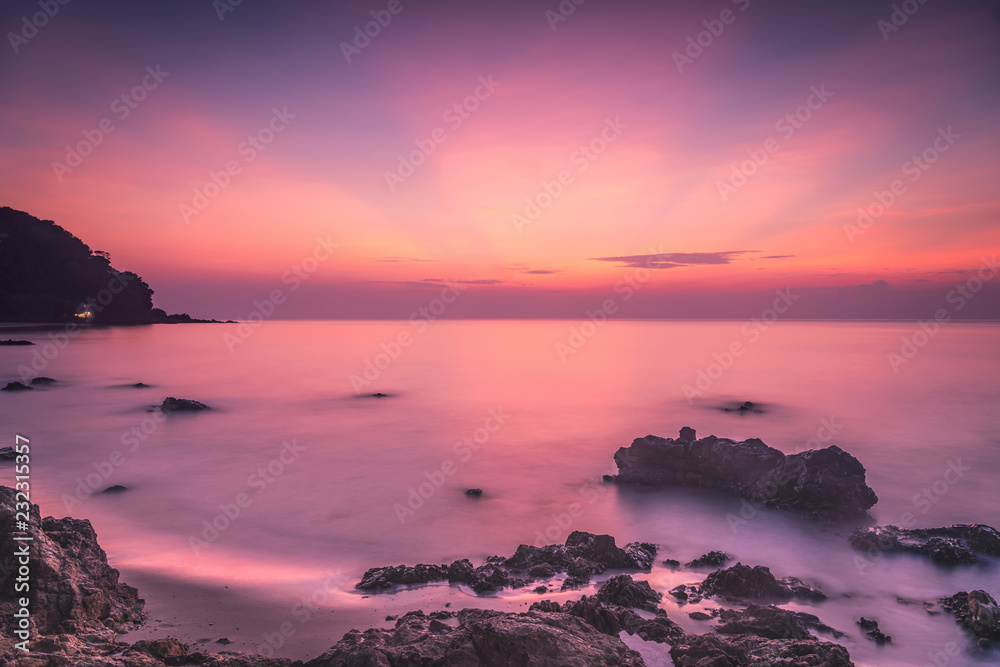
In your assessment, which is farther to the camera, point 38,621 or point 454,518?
point 454,518

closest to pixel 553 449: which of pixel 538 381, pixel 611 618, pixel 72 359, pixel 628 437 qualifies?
pixel 628 437

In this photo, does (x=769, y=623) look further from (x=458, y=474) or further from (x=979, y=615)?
(x=458, y=474)

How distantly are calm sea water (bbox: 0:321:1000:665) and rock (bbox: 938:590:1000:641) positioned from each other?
25 cm

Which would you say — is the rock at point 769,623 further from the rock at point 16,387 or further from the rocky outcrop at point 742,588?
the rock at point 16,387

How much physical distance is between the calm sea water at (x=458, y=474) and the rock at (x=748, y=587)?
413mm

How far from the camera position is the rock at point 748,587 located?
7.23m

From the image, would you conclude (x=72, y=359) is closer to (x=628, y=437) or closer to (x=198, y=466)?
(x=198, y=466)

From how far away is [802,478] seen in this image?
37.2ft

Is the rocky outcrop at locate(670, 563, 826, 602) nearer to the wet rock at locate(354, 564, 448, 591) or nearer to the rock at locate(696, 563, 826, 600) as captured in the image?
the rock at locate(696, 563, 826, 600)

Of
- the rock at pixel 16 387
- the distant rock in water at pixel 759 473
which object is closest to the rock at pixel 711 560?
the distant rock in water at pixel 759 473

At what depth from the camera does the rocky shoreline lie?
470cm

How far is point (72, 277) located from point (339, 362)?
75319 mm

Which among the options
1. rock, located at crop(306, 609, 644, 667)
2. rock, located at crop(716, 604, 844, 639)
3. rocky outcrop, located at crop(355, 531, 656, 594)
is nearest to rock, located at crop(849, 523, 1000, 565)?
rock, located at crop(716, 604, 844, 639)

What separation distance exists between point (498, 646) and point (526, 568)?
12.3ft
